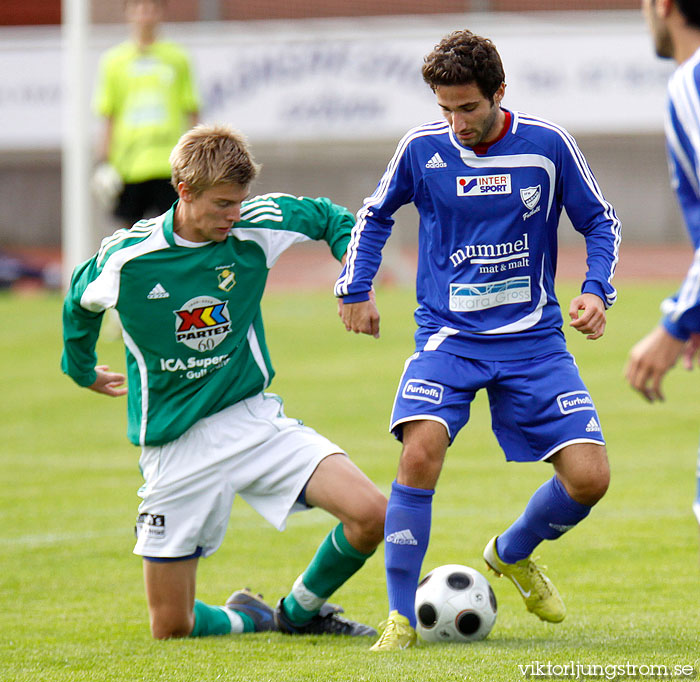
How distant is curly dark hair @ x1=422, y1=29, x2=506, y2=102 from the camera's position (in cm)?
398

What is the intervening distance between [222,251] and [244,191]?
0.26 metres

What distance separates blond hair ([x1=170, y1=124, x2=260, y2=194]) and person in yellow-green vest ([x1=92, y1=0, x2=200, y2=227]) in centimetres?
584

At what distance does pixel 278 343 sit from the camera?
12945 millimetres

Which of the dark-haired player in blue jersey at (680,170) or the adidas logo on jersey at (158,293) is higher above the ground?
the dark-haired player in blue jersey at (680,170)

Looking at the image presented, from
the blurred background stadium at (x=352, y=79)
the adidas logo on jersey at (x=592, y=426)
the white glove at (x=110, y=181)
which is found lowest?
the blurred background stadium at (x=352, y=79)

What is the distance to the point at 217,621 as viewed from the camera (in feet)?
15.0

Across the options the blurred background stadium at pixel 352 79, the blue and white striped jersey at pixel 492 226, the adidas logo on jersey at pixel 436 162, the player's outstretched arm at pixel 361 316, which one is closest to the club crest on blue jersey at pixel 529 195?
the blue and white striped jersey at pixel 492 226

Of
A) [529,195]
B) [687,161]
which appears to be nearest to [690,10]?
[687,161]

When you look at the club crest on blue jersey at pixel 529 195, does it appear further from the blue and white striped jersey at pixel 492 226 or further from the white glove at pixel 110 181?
the white glove at pixel 110 181

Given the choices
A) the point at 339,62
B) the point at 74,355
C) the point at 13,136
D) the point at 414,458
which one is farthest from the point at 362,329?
the point at 13,136

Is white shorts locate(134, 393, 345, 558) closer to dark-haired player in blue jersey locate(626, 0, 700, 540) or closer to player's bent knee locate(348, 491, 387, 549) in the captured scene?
player's bent knee locate(348, 491, 387, 549)

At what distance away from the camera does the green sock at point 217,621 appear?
4.52m

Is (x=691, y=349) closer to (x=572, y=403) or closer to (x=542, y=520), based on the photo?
(x=572, y=403)

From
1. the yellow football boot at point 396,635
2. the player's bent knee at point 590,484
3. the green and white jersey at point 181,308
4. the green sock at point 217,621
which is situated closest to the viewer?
the yellow football boot at point 396,635
